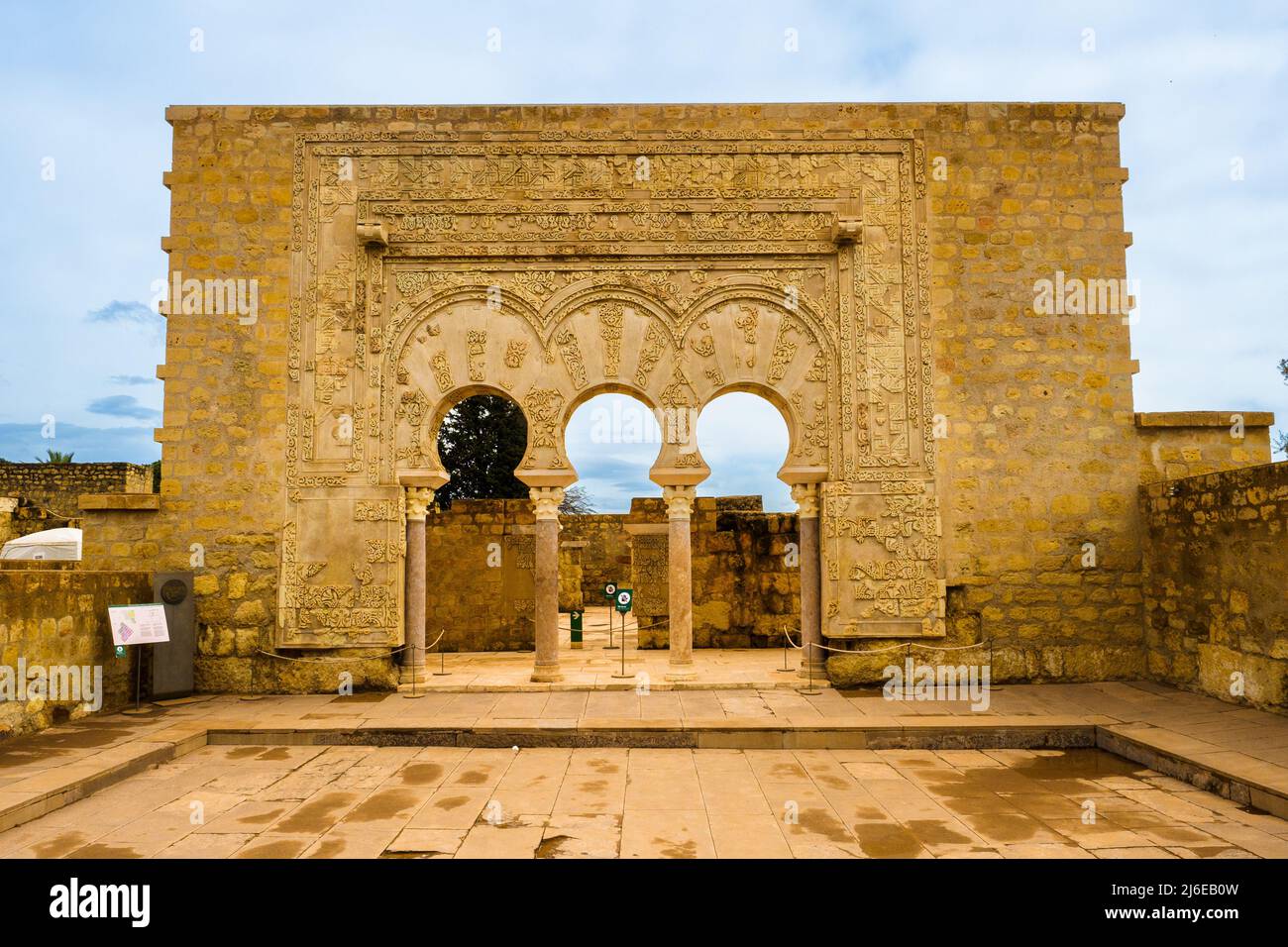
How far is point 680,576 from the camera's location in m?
8.48

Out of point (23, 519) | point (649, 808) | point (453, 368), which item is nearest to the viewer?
point (649, 808)

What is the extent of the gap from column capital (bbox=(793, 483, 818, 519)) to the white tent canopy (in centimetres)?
1185

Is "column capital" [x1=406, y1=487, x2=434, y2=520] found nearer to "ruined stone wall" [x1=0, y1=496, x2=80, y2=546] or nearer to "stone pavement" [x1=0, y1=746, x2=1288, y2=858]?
"stone pavement" [x1=0, y1=746, x2=1288, y2=858]

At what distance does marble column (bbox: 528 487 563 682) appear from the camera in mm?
8492

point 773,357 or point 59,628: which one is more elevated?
point 773,357

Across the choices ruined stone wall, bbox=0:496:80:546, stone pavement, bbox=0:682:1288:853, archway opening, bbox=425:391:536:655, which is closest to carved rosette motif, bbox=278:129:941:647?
stone pavement, bbox=0:682:1288:853

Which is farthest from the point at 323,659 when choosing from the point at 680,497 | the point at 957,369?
the point at 957,369

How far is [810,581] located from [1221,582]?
12.1ft

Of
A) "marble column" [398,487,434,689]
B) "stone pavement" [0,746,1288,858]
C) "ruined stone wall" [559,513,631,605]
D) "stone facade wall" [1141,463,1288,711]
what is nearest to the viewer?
"stone pavement" [0,746,1288,858]

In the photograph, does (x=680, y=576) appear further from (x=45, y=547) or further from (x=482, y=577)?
(x=45, y=547)

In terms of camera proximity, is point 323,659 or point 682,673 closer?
point 323,659

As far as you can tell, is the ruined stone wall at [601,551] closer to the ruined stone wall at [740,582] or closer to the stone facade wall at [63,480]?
the ruined stone wall at [740,582]

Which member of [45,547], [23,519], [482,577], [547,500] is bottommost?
[482,577]

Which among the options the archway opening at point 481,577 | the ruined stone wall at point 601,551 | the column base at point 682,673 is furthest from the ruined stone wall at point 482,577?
the ruined stone wall at point 601,551
